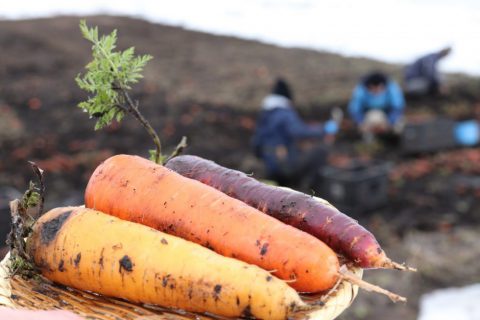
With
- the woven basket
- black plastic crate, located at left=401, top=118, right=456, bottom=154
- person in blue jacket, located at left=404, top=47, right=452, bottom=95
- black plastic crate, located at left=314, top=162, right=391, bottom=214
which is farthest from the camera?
person in blue jacket, located at left=404, top=47, right=452, bottom=95

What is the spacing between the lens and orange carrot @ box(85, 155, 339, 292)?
2115mm

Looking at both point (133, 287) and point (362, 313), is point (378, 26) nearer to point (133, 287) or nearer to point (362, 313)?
point (362, 313)

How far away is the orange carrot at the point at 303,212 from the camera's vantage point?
2.16 metres

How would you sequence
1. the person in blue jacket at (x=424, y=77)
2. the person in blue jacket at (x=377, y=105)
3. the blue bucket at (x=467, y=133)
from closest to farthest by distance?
1. the blue bucket at (x=467, y=133)
2. the person in blue jacket at (x=377, y=105)
3. the person in blue jacket at (x=424, y=77)

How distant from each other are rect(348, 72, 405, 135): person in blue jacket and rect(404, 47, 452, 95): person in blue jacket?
2128mm

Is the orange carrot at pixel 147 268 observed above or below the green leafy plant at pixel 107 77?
below

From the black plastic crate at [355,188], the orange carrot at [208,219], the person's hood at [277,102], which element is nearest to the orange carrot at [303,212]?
the orange carrot at [208,219]

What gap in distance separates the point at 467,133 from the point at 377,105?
1.41m

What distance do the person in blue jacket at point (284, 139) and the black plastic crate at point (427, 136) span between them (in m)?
2.20

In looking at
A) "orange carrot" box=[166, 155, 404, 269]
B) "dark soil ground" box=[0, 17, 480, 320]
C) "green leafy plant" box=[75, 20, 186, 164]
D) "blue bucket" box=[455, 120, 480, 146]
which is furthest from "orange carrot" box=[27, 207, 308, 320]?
"blue bucket" box=[455, 120, 480, 146]

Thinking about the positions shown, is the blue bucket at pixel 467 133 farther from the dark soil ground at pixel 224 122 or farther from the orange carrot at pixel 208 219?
the orange carrot at pixel 208 219

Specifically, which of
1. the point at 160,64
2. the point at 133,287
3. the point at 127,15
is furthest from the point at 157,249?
the point at 127,15

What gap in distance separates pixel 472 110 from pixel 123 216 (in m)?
10.2

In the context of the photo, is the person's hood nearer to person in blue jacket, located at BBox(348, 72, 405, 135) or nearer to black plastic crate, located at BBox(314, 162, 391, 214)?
black plastic crate, located at BBox(314, 162, 391, 214)
